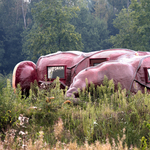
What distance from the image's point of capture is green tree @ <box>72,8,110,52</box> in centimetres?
3738

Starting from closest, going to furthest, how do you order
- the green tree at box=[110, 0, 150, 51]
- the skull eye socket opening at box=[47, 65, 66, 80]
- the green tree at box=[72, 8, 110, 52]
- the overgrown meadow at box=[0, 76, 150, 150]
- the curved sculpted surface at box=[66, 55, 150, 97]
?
1. the overgrown meadow at box=[0, 76, 150, 150]
2. the curved sculpted surface at box=[66, 55, 150, 97]
3. the skull eye socket opening at box=[47, 65, 66, 80]
4. the green tree at box=[110, 0, 150, 51]
5. the green tree at box=[72, 8, 110, 52]

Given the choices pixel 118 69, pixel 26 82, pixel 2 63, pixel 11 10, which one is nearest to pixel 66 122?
pixel 118 69

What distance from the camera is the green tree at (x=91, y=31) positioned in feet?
123

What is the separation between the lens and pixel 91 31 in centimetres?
3769

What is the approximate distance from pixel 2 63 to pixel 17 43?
3943mm

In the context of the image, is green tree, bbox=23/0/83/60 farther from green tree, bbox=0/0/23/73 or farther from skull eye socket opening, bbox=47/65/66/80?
skull eye socket opening, bbox=47/65/66/80

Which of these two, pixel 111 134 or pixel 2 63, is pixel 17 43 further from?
pixel 111 134

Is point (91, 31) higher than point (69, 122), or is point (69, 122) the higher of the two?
point (91, 31)

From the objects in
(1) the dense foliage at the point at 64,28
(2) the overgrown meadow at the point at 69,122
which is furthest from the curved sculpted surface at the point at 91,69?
(1) the dense foliage at the point at 64,28

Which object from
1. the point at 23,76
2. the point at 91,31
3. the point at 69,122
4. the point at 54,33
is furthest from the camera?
the point at 91,31

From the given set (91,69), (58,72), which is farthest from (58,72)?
(91,69)

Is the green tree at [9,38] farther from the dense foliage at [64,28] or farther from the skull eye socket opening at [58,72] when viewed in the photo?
the skull eye socket opening at [58,72]

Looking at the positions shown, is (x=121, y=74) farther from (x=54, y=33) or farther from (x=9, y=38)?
(x=9, y=38)

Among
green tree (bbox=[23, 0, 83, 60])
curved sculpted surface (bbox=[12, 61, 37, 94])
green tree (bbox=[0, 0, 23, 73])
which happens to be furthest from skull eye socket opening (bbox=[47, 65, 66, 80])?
green tree (bbox=[0, 0, 23, 73])
